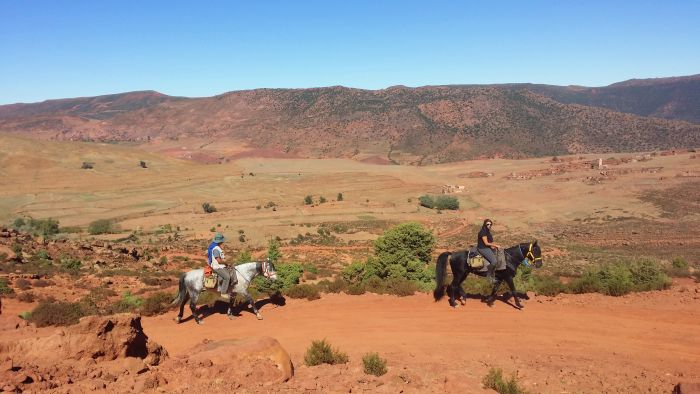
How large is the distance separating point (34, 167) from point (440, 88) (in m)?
140

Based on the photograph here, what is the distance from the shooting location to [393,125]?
6073 inches

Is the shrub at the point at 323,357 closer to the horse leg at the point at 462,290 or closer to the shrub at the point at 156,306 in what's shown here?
the horse leg at the point at 462,290

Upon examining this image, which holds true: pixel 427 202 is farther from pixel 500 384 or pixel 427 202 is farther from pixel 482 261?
pixel 500 384

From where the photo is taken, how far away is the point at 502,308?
13.0 m

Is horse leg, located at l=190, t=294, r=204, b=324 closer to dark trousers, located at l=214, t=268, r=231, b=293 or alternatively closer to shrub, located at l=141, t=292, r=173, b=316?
dark trousers, located at l=214, t=268, r=231, b=293

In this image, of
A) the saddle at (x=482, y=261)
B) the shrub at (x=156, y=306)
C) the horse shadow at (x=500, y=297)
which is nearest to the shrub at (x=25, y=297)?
the shrub at (x=156, y=306)

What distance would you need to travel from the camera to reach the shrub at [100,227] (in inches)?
1860

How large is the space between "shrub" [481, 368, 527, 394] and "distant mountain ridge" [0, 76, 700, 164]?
4610 inches

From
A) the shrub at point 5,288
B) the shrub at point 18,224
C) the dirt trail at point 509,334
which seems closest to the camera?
the dirt trail at point 509,334

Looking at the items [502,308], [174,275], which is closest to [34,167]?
[174,275]

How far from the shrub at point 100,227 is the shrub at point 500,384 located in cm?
4755

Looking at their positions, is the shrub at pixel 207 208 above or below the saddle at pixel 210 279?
below

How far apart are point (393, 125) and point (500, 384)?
149503 millimetres

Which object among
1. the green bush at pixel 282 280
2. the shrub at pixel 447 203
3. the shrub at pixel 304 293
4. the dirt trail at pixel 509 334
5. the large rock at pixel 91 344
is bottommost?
the shrub at pixel 447 203
